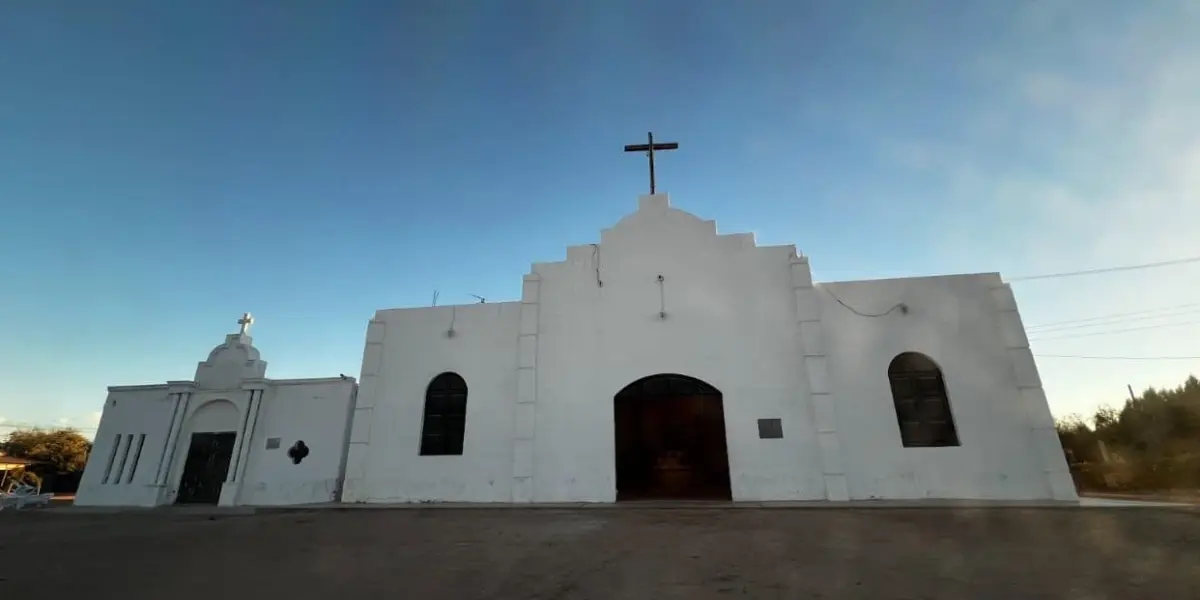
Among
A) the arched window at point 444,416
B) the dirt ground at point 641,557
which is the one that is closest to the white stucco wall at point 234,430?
the arched window at point 444,416

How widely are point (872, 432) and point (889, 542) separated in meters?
6.78

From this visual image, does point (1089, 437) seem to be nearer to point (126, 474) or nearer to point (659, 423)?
point (659, 423)

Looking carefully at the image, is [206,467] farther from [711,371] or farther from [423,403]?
[711,371]

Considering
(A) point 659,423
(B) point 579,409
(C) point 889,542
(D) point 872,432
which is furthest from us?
(A) point 659,423

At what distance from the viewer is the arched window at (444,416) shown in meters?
14.9

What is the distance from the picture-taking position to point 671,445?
19.5m

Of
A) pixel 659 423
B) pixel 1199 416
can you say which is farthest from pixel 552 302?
pixel 1199 416

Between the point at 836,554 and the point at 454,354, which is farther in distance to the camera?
the point at 454,354

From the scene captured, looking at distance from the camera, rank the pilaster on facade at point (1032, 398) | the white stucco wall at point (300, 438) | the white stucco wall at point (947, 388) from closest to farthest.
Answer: the pilaster on facade at point (1032, 398)
the white stucco wall at point (947, 388)
the white stucco wall at point (300, 438)

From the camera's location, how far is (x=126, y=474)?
645 inches

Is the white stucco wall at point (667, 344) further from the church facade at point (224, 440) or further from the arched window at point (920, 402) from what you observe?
the church facade at point (224, 440)

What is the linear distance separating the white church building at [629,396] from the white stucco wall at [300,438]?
2.3 inches

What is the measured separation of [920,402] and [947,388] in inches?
28.7

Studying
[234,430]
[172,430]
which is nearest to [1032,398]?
[234,430]
